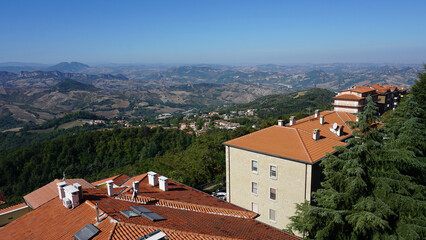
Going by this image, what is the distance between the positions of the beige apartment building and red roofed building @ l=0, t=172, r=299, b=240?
9997 millimetres

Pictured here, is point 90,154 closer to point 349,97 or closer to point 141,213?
point 349,97

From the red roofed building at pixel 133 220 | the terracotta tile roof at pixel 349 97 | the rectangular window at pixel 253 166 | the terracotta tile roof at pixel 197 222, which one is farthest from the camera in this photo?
the terracotta tile roof at pixel 349 97

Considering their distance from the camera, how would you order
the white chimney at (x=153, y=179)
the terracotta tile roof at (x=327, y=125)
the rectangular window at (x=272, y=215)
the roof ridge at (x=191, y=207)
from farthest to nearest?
the terracotta tile roof at (x=327, y=125) → the rectangular window at (x=272, y=215) → the white chimney at (x=153, y=179) → the roof ridge at (x=191, y=207)

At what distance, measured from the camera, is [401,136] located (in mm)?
16625

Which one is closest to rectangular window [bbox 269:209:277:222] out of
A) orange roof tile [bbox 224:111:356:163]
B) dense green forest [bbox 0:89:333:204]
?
orange roof tile [bbox 224:111:356:163]

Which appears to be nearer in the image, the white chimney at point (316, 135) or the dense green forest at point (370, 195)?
the dense green forest at point (370, 195)

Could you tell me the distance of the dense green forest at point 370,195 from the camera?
41.2ft

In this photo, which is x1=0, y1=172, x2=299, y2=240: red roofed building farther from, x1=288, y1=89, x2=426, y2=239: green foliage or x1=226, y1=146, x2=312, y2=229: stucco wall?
x1=226, y1=146, x2=312, y2=229: stucco wall

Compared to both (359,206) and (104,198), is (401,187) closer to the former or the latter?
(359,206)

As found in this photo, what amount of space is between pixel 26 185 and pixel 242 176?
7838 cm

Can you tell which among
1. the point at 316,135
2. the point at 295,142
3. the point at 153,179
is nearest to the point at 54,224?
the point at 153,179

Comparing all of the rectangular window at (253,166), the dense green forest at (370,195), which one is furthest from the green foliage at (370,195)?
the rectangular window at (253,166)

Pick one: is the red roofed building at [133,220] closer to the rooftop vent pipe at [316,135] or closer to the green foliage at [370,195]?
the green foliage at [370,195]

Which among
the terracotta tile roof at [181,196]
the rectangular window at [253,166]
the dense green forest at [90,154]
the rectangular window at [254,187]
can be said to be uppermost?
the terracotta tile roof at [181,196]
